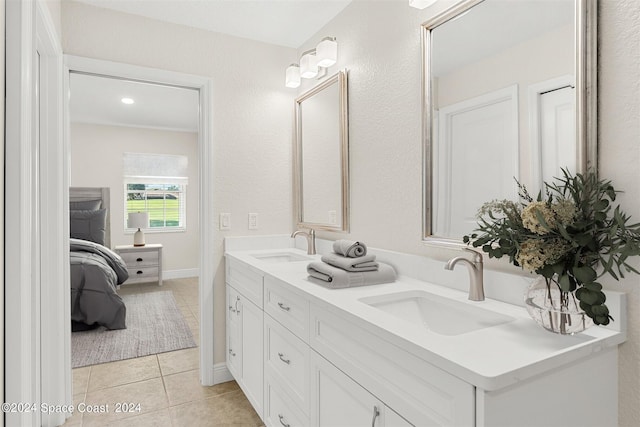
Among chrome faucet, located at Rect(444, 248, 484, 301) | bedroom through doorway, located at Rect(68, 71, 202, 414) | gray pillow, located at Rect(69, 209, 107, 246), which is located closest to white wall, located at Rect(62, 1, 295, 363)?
bedroom through doorway, located at Rect(68, 71, 202, 414)

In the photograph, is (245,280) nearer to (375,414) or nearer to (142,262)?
(375,414)

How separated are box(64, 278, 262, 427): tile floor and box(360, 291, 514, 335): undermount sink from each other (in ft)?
3.88

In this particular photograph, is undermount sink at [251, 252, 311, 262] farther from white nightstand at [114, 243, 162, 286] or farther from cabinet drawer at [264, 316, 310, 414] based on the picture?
white nightstand at [114, 243, 162, 286]

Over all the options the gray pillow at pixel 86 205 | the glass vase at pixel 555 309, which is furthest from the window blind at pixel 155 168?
the glass vase at pixel 555 309

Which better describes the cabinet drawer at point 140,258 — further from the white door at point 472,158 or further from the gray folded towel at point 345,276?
the white door at point 472,158

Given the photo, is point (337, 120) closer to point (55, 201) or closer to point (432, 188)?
point (432, 188)

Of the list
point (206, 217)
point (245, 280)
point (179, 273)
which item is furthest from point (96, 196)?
point (245, 280)

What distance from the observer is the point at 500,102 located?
1.36 m

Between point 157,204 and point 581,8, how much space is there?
5859 millimetres

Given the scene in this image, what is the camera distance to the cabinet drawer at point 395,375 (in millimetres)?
834

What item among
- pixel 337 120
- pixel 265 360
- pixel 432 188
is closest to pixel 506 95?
pixel 432 188

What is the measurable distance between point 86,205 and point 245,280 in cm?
397

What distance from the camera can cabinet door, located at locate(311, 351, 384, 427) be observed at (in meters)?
1.12

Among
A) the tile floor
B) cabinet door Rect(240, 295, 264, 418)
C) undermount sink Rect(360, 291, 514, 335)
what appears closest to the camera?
undermount sink Rect(360, 291, 514, 335)
